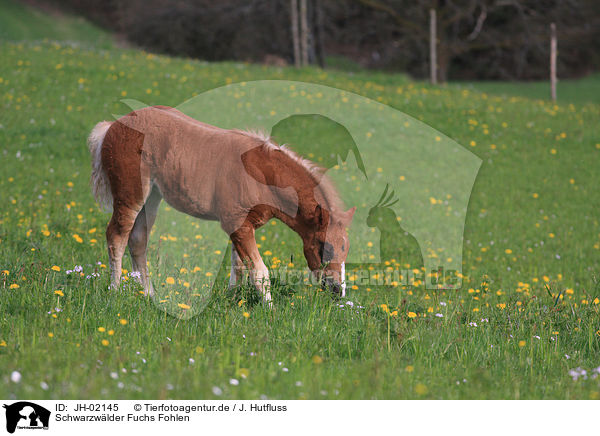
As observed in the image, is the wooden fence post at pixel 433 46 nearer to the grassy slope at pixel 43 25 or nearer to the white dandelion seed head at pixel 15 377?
the grassy slope at pixel 43 25

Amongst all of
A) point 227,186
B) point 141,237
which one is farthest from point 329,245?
point 141,237

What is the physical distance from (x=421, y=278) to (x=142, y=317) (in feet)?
13.9

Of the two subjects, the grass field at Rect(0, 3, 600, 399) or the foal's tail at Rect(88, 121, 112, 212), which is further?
the foal's tail at Rect(88, 121, 112, 212)

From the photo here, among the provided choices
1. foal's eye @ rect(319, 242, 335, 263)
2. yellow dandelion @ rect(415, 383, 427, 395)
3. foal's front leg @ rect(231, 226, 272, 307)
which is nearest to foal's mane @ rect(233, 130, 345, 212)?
foal's eye @ rect(319, 242, 335, 263)

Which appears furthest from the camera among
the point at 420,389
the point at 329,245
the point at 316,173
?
the point at 316,173

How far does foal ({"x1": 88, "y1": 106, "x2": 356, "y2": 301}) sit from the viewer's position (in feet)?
16.8

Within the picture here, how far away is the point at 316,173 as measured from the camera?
17.1 ft

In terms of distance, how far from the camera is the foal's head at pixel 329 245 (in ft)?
16.7

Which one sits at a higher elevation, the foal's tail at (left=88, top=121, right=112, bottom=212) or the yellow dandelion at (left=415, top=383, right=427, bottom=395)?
the foal's tail at (left=88, top=121, right=112, bottom=212)

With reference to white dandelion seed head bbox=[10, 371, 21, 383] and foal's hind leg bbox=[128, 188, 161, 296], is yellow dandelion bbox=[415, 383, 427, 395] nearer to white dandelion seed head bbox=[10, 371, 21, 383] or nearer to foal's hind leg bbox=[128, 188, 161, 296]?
white dandelion seed head bbox=[10, 371, 21, 383]

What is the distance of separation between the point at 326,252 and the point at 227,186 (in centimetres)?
105

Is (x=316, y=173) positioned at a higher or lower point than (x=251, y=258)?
higher

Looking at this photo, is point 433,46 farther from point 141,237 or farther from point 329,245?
point 329,245

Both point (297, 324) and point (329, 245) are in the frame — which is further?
point (329, 245)
